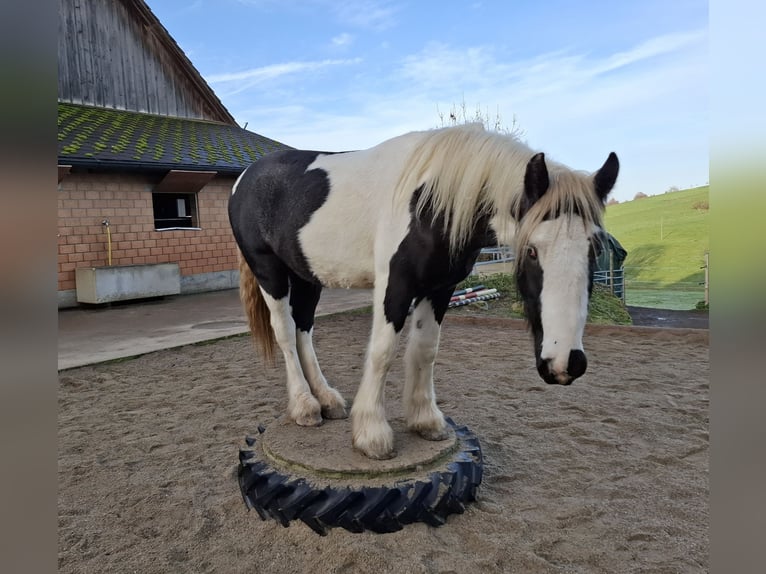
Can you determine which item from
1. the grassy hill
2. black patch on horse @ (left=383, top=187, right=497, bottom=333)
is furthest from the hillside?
black patch on horse @ (left=383, top=187, right=497, bottom=333)

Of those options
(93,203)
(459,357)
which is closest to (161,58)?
(93,203)

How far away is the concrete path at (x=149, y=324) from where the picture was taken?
18.7 feet

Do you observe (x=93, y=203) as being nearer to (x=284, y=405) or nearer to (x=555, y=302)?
(x=284, y=405)

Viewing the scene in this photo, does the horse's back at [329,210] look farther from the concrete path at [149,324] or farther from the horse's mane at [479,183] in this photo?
the concrete path at [149,324]

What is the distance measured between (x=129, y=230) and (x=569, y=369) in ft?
31.4

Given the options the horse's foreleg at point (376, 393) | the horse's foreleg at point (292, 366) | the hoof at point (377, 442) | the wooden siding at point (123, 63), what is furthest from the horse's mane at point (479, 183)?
the wooden siding at point (123, 63)

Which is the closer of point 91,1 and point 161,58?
point 91,1

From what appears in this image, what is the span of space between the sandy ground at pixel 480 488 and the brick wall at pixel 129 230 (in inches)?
180

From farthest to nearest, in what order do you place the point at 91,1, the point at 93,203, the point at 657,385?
the point at 91,1
the point at 93,203
the point at 657,385

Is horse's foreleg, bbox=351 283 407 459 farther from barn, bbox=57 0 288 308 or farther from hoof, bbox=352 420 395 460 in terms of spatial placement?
barn, bbox=57 0 288 308

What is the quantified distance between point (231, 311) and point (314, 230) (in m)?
6.32

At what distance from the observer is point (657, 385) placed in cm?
416

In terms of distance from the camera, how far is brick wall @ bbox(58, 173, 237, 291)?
28.1 feet
